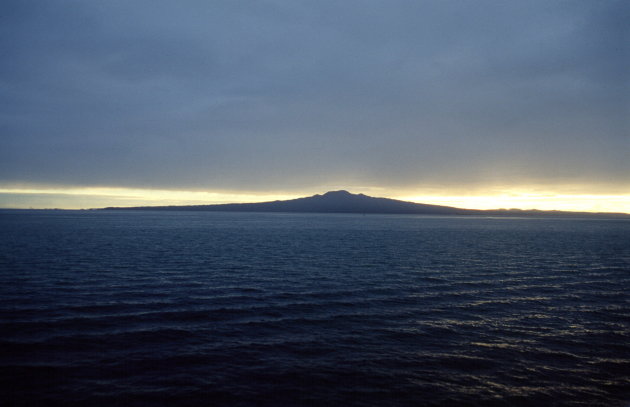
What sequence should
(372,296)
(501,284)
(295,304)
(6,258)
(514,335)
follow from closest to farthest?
(514,335), (295,304), (372,296), (501,284), (6,258)

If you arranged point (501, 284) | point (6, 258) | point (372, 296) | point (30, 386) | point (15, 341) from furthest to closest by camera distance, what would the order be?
point (6, 258), point (501, 284), point (372, 296), point (15, 341), point (30, 386)

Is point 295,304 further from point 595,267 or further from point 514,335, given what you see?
point 595,267

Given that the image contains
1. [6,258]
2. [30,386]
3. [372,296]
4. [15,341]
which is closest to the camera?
[30,386]

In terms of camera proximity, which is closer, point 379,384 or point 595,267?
point 379,384

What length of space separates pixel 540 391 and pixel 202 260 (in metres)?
43.0

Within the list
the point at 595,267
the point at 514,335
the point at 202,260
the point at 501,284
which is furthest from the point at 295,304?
the point at 595,267

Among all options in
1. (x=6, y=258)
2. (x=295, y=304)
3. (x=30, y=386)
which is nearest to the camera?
(x=30, y=386)

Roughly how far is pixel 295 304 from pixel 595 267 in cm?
4349

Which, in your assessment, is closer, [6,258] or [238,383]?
[238,383]

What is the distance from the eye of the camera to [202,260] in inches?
1999

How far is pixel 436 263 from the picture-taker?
50.4 m

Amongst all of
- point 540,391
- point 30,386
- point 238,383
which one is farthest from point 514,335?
point 30,386

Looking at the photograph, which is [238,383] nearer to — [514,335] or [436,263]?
[514,335]

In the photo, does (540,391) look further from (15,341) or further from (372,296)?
(15,341)
